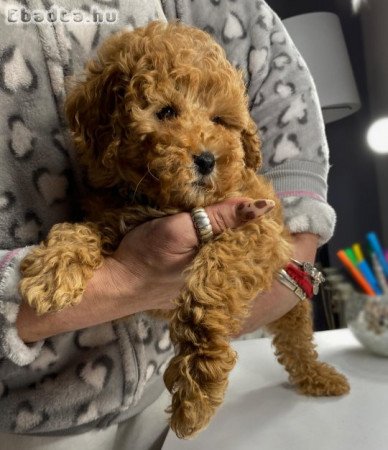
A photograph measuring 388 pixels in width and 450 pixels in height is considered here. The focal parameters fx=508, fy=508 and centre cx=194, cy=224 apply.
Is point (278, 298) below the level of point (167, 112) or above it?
below

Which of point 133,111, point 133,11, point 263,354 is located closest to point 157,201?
point 133,111

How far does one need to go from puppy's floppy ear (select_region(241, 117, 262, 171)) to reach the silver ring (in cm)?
28

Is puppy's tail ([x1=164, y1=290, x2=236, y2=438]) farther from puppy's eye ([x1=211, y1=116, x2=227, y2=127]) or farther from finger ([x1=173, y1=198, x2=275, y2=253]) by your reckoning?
puppy's eye ([x1=211, y1=116, x2=227, y2=127])

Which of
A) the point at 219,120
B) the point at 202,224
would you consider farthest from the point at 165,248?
the point at 219,120

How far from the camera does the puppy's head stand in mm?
883

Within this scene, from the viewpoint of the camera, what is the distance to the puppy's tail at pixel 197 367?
0.79m

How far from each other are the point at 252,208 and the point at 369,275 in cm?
64

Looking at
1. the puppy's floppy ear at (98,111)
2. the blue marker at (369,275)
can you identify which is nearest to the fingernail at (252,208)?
the puppy's floppy ear at (98,111)

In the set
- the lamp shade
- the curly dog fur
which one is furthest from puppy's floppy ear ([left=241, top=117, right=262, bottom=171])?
the lamp shade

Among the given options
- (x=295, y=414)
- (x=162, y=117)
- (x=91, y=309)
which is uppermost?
(x=162, y=117)

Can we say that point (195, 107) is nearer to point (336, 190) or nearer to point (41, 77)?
point (41, 77)

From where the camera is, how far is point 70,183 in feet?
3.56

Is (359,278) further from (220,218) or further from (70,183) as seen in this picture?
(70,183)

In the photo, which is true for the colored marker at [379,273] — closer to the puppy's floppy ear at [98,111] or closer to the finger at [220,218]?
the finger at [220,218]
